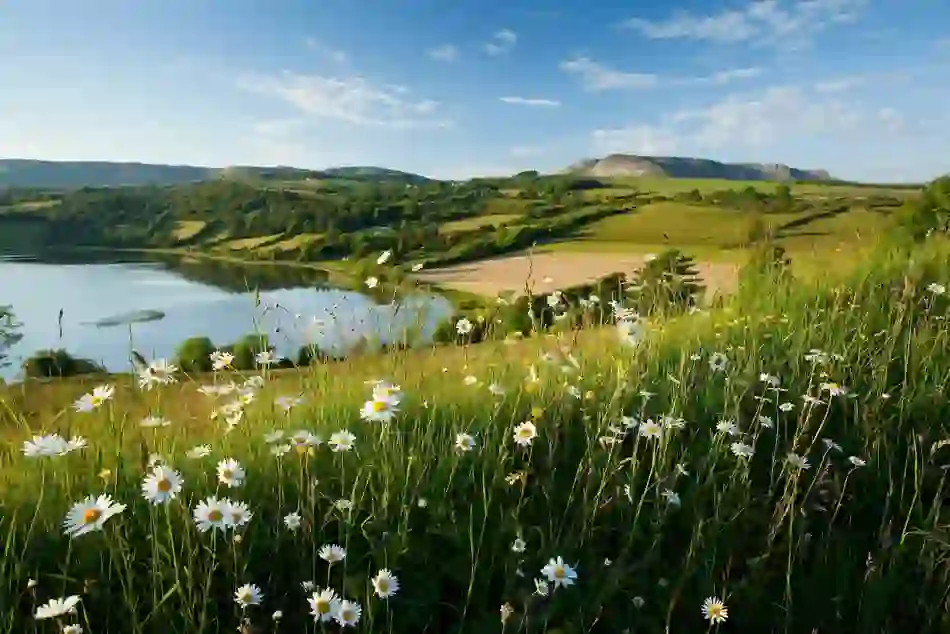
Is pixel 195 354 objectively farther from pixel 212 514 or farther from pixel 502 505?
pixel 212 514

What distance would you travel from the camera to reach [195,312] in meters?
9.07

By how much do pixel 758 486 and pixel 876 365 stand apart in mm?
1213

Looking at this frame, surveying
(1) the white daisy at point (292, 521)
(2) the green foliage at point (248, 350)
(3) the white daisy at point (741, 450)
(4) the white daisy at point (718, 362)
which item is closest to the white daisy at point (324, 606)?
(1) the white daisy at point (292, 521)

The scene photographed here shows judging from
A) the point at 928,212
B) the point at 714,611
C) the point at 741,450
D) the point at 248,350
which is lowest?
the point at 714,611

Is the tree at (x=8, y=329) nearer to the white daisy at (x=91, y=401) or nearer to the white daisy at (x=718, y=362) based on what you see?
the white daisy at (x=91, y=401)

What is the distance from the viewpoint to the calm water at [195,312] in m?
3.33

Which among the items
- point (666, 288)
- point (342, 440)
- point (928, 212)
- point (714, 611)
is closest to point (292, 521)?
point (342, 440)

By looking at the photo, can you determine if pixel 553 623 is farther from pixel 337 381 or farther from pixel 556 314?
pixel 556 314

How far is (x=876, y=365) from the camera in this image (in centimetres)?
364

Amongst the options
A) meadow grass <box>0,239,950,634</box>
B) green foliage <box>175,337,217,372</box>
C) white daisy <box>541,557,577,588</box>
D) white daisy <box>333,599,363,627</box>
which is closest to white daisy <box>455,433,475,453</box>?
meadow grass <box>0,239,950,634</box>

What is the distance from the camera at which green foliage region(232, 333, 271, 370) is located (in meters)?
3.36

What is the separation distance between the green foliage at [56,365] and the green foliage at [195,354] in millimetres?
372

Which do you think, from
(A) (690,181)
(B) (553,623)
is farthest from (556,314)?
(A) (690,181)

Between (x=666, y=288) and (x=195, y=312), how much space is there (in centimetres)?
627
